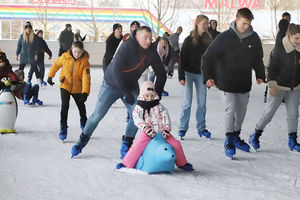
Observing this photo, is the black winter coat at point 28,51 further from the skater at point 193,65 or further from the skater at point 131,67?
the skater at point 131,67

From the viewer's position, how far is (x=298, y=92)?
5453mm

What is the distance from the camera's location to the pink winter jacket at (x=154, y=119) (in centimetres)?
446

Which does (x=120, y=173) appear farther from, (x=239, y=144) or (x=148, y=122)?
(x=239, y=144)

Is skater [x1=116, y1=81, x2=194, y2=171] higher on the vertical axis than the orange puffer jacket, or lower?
lower

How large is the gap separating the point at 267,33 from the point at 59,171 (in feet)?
77.5

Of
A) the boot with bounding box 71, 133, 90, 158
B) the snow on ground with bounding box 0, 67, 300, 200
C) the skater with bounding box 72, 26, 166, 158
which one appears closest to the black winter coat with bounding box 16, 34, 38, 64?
the snow on ground with bounding box 0, 67, 300, 200

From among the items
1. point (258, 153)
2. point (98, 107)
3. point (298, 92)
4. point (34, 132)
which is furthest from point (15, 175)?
point (298, 92)

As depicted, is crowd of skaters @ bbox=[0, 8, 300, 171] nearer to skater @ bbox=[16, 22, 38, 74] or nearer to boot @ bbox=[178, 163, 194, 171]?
boot @ bbox=[178, 163, 194, 171]

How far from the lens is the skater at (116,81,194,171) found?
14.6ft

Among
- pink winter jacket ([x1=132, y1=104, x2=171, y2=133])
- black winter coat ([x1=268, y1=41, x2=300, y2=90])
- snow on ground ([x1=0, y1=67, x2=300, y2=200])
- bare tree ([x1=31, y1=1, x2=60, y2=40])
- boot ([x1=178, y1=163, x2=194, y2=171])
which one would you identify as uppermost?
bare tree ([x1=31, y1=1, x2=60, y2=40])

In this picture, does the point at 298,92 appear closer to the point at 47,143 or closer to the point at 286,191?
the point at 286,191

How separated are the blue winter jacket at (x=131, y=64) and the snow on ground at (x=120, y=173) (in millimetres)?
792

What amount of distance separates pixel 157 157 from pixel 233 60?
1.37 meters

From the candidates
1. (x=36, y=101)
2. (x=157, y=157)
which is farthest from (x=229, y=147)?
(x=36, y=101)
